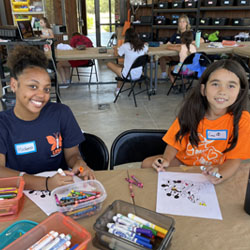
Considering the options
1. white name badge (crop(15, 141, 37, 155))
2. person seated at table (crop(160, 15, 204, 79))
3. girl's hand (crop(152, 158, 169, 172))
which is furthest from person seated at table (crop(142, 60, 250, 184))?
person seated at table (crop(160, 15, 204, 79))

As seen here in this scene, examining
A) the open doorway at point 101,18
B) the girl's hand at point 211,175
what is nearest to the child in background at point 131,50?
the girl's hand at point 211,175

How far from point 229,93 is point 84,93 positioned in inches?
148

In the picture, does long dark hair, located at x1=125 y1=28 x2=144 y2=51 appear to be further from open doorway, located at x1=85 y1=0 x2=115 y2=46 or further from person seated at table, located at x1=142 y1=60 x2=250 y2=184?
open doorway, located at x1=85 y1=0 x2=115 y2=46

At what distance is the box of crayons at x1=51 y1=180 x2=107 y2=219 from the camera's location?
0.82m

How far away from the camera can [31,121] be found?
125cm

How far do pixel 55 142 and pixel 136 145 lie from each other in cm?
46

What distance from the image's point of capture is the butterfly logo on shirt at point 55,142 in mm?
1308

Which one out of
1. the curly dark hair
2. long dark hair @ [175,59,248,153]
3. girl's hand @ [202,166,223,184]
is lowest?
girl's hand @ [202,166,223,184]

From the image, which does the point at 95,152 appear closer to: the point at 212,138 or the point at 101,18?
the point at 212,138

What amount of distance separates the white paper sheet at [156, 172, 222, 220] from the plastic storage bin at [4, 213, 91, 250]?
0.96 feet

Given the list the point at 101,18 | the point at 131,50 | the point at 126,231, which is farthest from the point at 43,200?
the point at 101,18

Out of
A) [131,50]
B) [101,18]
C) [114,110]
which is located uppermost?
[101,18]

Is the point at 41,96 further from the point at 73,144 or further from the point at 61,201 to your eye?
the point at 61,201

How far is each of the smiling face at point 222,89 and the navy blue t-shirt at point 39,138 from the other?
0.73 metres
